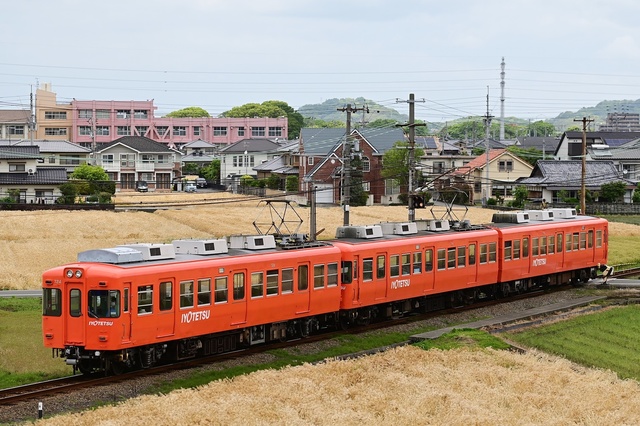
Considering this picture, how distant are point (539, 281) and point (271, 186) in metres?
52.8

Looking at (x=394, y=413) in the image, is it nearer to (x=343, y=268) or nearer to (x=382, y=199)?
(x=343, y=268)

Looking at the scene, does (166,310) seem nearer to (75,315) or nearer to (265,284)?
(75,315)

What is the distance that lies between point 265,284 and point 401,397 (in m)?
6.04

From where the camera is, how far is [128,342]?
59.2 feet

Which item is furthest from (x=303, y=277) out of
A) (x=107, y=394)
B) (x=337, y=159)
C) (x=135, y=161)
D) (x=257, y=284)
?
(x=135, y=161)

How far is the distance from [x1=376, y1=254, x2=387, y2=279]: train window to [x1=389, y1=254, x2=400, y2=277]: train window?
0.27 m

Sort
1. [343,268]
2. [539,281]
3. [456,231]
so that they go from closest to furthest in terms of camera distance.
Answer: [343,268], [456,231], [539,281]

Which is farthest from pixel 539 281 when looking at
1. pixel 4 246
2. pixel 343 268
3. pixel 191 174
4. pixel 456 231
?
pixel 191 174

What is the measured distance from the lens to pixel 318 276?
23.2m

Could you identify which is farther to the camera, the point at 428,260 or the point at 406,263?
the point at 428,260

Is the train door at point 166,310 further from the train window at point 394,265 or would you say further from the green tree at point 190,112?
the green tree at point 190,112

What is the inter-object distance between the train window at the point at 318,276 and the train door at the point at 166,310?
4.98m

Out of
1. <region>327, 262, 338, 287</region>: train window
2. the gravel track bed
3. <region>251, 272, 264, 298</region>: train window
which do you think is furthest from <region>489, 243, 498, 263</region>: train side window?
<region>251, 272, 264, 298</region>: train window

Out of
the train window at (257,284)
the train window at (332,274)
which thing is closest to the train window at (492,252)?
the train window at (332,274)
